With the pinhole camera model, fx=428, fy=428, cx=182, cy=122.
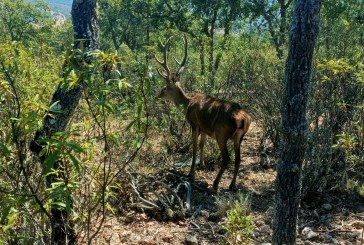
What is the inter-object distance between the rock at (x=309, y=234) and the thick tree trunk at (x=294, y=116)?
4.90 ft

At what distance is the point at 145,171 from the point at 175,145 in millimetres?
1917

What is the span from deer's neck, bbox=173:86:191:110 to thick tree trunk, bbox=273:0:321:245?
466cm

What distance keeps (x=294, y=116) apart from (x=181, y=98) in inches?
197

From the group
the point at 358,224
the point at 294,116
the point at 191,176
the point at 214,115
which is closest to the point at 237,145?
the point at 214,115

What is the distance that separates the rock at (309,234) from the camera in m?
5.30

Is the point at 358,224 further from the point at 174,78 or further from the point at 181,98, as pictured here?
the point at 174,78

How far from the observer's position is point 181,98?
27.8ft

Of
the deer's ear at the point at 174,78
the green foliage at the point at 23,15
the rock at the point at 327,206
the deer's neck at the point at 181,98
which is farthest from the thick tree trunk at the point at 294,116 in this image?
the green foliage at the point at 23,15

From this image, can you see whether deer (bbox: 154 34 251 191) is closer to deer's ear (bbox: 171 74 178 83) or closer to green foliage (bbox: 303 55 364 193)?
deer's ear (bbox: 171 74 178 83)

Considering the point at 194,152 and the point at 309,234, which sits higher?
the point at 194,152

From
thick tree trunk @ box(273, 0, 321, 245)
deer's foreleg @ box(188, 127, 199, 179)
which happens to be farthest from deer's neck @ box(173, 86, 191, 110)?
thick tree trunk @ box(273, 0, 321, 245)

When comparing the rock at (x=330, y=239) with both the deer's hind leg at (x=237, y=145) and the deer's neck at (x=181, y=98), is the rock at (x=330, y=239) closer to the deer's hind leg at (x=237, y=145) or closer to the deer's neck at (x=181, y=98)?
the deer's hind leg at (x=237, y=145)

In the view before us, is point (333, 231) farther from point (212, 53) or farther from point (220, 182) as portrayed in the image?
point (212, 53)

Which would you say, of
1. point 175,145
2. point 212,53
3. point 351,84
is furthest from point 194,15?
point 351,84
